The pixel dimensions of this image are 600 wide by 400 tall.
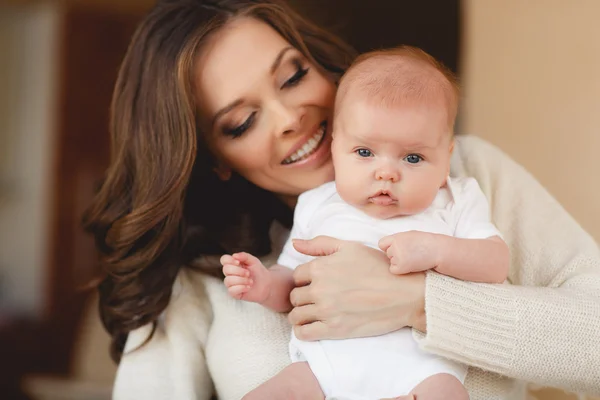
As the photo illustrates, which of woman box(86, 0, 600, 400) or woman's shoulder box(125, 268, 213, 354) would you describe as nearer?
woman box(86, 0, 600, 400)

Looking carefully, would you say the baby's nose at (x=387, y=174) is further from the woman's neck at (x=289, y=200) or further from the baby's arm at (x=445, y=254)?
the woman's neck at (x=289, y=200)

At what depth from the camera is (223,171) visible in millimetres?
1684

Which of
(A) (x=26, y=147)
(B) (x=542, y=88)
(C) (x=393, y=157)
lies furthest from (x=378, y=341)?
(A) (x=26, y=147)

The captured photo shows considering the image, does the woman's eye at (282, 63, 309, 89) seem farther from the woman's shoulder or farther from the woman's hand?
the woman's shoulder

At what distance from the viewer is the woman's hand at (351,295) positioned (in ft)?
3.90

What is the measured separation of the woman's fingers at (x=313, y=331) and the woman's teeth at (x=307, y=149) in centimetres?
42

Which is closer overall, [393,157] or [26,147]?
[393,157]

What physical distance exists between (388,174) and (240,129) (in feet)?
1.48

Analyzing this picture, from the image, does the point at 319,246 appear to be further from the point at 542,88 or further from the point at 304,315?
the point at 542,88

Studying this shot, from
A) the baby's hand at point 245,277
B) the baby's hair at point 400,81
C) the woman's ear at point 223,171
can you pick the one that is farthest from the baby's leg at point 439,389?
the woman's ear at point 223,171

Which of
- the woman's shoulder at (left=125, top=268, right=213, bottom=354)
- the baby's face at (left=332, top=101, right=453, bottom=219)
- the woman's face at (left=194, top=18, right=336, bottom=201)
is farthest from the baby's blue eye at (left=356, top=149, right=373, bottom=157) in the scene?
the woman's shoulder at (left=125, top=268, right=213, bottom=354)

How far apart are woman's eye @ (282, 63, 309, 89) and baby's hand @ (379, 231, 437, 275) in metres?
0.50

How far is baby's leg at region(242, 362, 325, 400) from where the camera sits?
1.17 metres

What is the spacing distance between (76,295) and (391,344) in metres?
2.71
